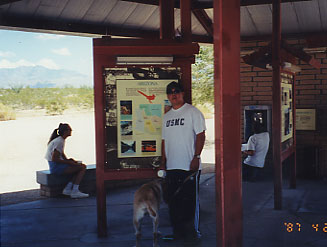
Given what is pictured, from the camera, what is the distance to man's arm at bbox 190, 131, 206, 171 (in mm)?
4621

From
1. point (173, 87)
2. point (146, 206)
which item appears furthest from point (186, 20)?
point (146, 206)

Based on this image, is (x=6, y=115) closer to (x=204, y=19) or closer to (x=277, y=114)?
(x=204, y=19)

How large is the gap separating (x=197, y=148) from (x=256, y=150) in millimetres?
3928

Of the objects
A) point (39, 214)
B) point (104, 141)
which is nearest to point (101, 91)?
point (104, 141)

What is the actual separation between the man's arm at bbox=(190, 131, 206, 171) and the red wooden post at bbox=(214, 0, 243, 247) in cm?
112

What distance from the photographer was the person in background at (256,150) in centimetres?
819

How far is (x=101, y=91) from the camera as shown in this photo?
4.86 m

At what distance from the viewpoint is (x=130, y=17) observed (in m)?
7.96

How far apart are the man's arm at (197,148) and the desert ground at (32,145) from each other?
17.2 ft

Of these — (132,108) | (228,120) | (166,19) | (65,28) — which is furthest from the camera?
(65,28)

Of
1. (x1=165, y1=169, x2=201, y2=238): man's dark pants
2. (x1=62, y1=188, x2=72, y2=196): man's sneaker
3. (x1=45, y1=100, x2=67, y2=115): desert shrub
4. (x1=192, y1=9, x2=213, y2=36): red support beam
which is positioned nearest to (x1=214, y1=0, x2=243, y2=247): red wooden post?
(x1=165, y1=169, x2=201, y2=238): man's dark pants

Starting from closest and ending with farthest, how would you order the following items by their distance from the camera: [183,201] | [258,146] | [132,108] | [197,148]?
[197,148], [183,201], [132,108], [258,146]

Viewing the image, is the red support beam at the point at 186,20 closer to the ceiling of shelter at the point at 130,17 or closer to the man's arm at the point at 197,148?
the man's arm at the point at 197,148
